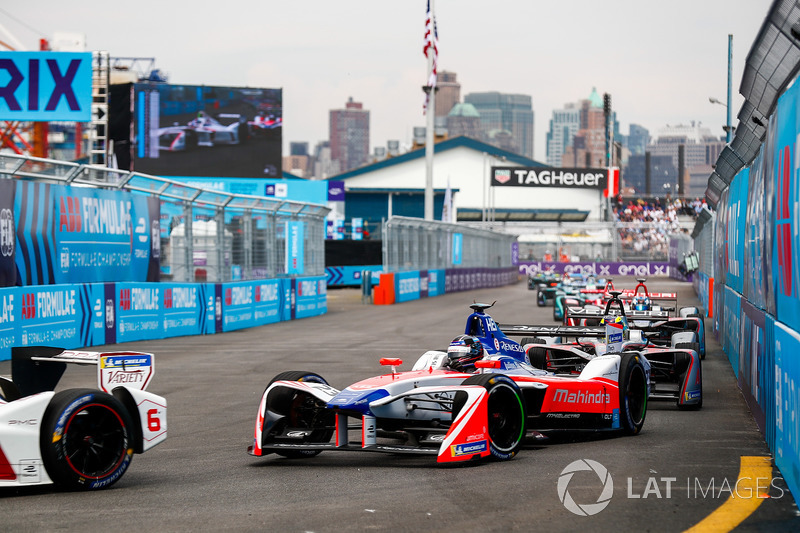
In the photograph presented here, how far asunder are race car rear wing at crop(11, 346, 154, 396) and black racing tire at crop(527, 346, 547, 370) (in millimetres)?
5248

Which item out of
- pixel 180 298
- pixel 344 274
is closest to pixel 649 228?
pixel 344 274

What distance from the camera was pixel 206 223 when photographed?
23.6 meters

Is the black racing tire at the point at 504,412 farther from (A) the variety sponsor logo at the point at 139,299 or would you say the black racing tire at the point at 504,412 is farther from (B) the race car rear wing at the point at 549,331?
(A) the variety sponsor logo at the point at 139,299

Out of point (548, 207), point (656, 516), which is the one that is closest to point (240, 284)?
point (656, 516)

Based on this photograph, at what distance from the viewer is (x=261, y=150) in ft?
185

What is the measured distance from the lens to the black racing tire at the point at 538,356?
11.6 metres

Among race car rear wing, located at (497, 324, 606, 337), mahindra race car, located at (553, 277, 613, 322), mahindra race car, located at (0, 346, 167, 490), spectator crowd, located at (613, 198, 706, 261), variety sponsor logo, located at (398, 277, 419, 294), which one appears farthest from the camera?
spectator crowd, located at (613, 198, 706, 261)

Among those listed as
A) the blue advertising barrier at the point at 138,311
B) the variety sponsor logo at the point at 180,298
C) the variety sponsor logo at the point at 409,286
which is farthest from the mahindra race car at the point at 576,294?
the blue advertising barrier at the point at 138,311

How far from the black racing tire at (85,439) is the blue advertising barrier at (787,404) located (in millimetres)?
4221

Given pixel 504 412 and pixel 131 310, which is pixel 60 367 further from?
pixel 131 310

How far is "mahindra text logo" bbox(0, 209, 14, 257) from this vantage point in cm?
1669

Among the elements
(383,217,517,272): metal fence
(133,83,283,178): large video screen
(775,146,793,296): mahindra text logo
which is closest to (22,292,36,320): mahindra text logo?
(775,146,793,296): mahindra text logo

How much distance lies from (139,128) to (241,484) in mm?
50768

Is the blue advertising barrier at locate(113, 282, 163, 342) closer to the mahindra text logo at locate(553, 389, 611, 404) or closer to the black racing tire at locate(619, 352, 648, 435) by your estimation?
the black racing tire at locate(619, 352, 648, 435)
